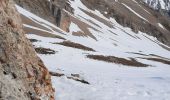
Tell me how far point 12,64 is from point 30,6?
193 feet

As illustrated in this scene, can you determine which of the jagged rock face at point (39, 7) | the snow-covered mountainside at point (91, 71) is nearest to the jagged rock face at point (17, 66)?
the snow-covered mountainside at point (91, 71)

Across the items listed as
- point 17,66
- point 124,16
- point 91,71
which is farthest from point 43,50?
point 124,16

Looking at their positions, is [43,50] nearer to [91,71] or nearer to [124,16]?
[91,71]

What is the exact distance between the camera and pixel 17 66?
30.8 feet

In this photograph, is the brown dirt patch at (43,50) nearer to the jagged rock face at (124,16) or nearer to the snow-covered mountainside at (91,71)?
the snow-covered mountainside at (91,71)

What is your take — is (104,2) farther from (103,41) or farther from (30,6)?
(30,6)

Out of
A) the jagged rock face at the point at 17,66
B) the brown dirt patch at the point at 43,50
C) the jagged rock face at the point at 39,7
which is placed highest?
the jagged rock face at the point at 39,7

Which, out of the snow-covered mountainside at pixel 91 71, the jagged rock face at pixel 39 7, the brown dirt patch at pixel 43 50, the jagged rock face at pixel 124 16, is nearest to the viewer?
the snow-covered mountainside at pixel 91 71

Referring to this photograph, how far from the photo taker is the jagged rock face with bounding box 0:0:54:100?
9.05 metres

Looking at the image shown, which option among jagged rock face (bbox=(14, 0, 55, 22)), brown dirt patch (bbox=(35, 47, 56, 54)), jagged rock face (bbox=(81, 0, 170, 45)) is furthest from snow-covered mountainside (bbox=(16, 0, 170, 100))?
jagged rock face (bbox=(81, 0, 170, 45))

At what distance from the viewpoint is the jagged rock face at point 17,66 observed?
9047 millimetres

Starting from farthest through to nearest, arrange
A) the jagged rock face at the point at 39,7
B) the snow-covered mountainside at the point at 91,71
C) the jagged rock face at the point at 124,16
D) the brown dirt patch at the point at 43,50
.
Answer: the jagged rock face at the point at 124,16 → the jagged rock face at the point at 39,7 → the brown dirt patch at the point at 43,50 → the snow-covered mountainside at the point at 91,71

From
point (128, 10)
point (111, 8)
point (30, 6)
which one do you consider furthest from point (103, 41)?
point (128, 10)

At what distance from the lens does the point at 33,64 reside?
33.4 ft
